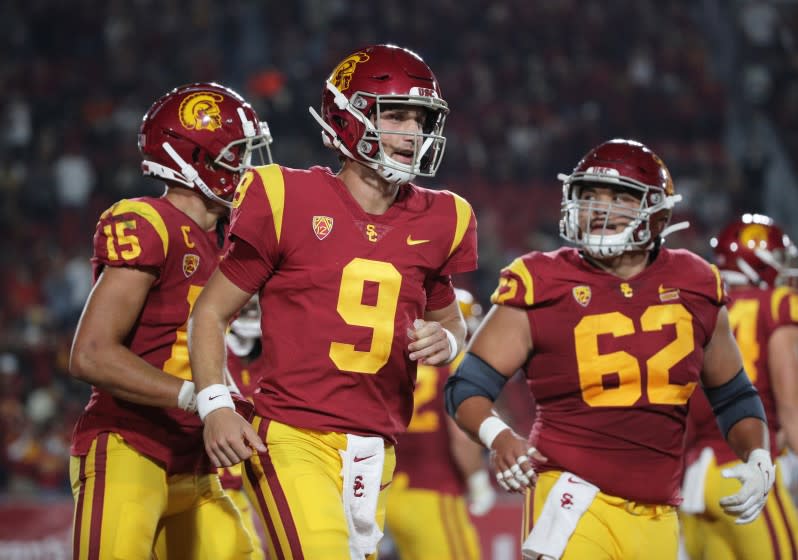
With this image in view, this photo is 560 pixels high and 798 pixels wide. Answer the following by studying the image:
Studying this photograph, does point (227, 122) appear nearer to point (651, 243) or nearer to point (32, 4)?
point (651, 243)

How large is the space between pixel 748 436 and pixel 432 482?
2104mm

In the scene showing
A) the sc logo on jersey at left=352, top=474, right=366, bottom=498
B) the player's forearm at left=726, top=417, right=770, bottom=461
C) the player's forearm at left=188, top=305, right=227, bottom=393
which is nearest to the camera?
the player's forearm at left=188, top=305, right=227, bottom=393

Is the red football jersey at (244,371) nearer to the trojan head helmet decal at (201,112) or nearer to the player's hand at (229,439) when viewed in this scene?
the trojan head helmet decal at (201,112)

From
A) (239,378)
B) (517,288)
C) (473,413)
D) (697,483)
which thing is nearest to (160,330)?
(473,413)

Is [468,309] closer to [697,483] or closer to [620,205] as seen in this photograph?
[697,483]

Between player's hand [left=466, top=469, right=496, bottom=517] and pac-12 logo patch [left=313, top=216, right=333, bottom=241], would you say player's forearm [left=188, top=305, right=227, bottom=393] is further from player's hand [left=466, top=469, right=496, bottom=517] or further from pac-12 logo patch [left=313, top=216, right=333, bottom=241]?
player's hand [left=466, top=469, right=496, bottom=517]

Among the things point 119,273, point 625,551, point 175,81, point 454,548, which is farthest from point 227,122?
point 175,81

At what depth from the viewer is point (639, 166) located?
366 cm

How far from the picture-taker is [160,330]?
3.33 meters

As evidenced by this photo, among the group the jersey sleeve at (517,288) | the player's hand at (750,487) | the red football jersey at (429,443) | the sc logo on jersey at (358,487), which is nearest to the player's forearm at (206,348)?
the sc logo on jersey at (358,487)

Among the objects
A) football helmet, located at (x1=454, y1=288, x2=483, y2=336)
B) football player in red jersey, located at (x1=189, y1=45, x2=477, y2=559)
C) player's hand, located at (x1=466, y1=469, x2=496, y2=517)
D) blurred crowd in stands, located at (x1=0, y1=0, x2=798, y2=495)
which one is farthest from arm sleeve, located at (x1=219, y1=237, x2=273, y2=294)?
blurred crowd in stands, located at (x1=0, y1=0, x2=798, y2=495)

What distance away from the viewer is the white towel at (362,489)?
9.82ft

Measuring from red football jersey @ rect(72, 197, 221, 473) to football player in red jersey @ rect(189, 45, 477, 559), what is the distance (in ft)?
1.18

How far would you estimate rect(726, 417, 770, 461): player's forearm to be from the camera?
3.68m
